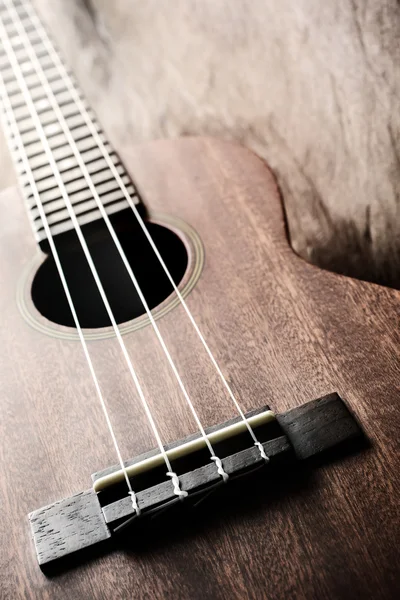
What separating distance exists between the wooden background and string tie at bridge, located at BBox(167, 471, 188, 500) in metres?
0.57

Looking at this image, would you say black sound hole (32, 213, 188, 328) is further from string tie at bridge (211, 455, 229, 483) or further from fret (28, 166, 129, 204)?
string tie at bridge (211, 455, 229, 483)

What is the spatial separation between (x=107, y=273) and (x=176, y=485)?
21.2 inches

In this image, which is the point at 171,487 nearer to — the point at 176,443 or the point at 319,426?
the point at 176,443

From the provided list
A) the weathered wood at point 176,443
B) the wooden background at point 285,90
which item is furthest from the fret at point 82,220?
the weathered wood at point 176,443

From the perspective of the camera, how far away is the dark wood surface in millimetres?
583

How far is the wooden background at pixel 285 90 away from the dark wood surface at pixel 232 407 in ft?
0.53

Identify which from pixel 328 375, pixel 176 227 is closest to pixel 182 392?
pixel 328 375

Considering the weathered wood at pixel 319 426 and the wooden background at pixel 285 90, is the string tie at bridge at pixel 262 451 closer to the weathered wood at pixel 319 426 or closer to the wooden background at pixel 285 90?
the weathered wood at pixel 319 426

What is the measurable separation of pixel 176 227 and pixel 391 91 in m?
0.42

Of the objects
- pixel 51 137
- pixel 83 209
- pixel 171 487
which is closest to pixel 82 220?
pixel 83 209

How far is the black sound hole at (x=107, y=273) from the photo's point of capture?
102cm

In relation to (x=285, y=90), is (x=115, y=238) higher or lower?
lower

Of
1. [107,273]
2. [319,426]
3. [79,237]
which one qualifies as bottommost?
[107,273]

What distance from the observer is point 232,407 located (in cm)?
72
